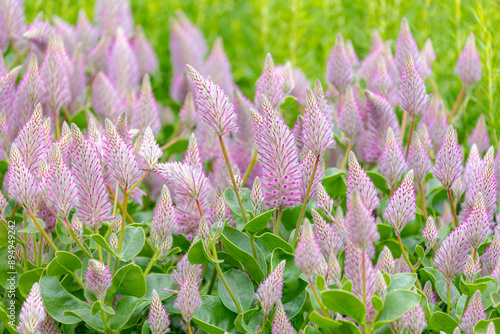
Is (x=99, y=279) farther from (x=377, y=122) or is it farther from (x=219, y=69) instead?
(x=219, y=69)

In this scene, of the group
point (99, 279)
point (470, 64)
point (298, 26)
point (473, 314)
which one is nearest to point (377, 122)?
point (470, 64)

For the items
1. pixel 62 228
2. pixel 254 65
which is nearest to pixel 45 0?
pixel 254 65

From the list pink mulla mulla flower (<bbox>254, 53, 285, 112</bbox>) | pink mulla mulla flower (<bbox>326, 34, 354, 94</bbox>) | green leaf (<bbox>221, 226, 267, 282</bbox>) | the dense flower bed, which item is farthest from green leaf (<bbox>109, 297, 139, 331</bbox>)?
pink mulla mulla flower (<bbox>326, 34, 354, 94</bbox>)

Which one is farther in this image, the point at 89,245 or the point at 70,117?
the point at 70,117

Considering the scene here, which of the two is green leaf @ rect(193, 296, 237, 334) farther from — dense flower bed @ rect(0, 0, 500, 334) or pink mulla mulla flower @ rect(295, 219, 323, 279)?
pink mulla mulla flower @ rect(295, 219, 323, 279)

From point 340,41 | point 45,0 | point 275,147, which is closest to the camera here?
point 275,147

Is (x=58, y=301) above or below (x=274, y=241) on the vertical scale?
below

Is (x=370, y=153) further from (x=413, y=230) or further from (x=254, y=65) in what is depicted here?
(x=254, y=65)
